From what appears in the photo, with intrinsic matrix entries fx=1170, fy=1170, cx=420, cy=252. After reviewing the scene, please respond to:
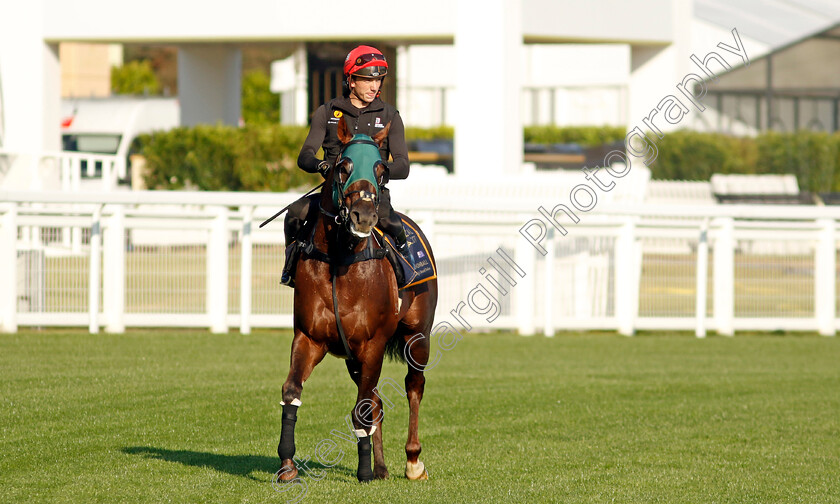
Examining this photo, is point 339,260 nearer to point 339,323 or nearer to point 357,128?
point 339,323

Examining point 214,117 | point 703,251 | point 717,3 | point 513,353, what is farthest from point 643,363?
point 717,3

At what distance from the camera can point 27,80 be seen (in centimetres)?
2267

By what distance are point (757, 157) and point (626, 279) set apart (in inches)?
720

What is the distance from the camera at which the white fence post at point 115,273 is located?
13.0 meters

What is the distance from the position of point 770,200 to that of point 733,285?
10.1m

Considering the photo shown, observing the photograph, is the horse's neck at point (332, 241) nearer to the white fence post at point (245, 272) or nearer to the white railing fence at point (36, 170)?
the white fence post at point (245, 272)

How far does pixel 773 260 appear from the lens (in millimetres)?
14383

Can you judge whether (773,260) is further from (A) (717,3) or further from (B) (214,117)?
(A) (717,3)

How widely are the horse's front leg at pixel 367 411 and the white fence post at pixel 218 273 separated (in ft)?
22.9

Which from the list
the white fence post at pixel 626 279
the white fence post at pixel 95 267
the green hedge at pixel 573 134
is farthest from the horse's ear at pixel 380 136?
the green hedge at pixel 573 134

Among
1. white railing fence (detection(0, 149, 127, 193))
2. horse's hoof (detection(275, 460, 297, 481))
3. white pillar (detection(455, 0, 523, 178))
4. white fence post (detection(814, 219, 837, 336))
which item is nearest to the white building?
white pillar (detection(455, 0, 523, 178))

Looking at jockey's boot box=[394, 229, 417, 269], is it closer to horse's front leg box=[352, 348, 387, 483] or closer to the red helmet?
horse's front leg box=[352, 348, 387, 483]

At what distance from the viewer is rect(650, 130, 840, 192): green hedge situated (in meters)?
29.9

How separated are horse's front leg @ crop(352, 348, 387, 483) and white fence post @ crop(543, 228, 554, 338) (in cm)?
736
